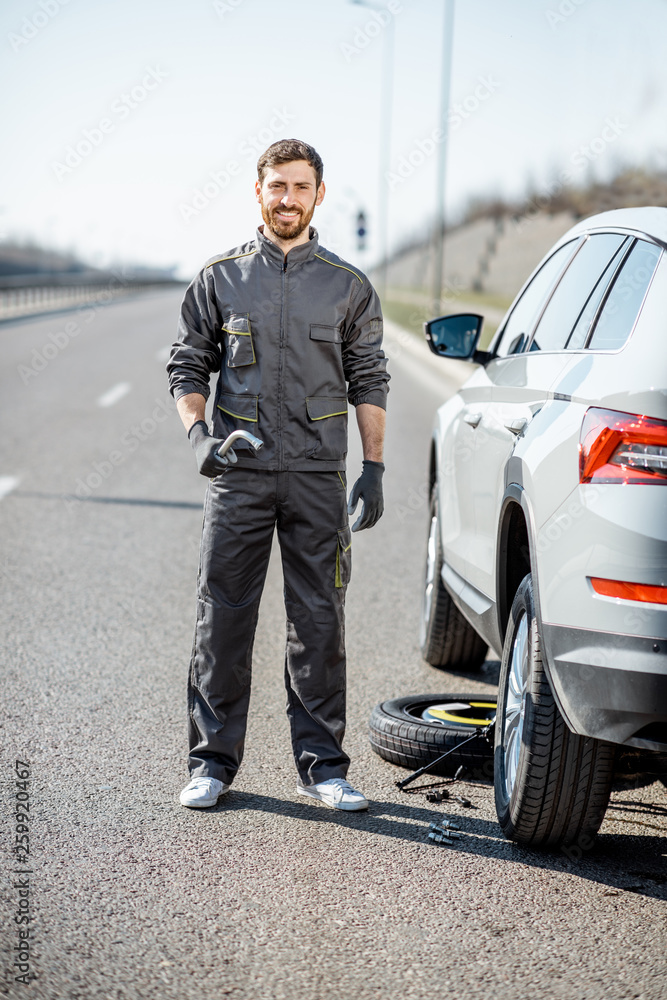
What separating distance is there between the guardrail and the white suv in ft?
109

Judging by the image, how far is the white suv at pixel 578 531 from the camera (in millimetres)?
2859

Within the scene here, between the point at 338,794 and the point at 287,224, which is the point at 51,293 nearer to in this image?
the point at 287,224

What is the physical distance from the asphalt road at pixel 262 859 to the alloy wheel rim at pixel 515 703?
0.22 metres

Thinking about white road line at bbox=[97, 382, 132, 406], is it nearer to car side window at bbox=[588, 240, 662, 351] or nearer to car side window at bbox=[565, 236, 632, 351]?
car side window at bbox=[565, 236, 632, 351]

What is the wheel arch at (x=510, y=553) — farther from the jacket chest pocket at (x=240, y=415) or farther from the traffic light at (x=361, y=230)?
the traffic light at (x=361, y=230)

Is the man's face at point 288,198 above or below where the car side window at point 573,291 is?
above

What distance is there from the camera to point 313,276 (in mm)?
3785

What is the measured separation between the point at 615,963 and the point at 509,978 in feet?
0.92

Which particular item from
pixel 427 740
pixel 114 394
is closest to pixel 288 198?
pixel 427 740

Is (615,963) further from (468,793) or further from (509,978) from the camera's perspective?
(468,793)

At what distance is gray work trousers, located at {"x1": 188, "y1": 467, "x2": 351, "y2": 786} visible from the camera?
12.5 ft

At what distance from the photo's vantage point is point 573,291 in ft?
13.3

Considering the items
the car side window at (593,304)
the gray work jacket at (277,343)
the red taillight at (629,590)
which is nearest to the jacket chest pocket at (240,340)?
the gray work jacket at (277,343)

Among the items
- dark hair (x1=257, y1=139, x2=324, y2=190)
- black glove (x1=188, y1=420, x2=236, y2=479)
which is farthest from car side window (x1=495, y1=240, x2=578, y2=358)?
black glove (x1=188, y1=420, x2=236, y2=479)
